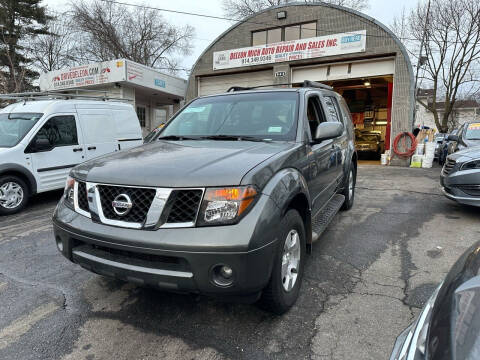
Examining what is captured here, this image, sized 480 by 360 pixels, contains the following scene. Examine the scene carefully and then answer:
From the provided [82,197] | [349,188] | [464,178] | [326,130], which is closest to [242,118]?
[326,130]

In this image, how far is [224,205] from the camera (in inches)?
78.3

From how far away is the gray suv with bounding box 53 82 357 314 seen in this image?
75.9 inches

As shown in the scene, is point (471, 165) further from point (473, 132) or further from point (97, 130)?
point (97, 130)

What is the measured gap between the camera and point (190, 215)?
201cm

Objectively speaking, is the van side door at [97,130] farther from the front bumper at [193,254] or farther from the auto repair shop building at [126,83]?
the auto repair shop building at [126,83]

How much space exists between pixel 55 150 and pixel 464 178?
278 inches

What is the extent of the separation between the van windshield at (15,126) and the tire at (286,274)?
5.56m

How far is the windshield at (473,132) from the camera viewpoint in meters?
7.59

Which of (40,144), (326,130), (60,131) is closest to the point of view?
(326,130)

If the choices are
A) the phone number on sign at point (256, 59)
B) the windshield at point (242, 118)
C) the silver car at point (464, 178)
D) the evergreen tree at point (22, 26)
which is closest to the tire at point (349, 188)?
the silver car at point (464, 178)

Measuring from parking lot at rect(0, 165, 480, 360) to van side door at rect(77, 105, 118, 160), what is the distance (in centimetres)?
303

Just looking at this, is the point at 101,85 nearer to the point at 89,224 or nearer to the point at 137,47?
the point at 89,224

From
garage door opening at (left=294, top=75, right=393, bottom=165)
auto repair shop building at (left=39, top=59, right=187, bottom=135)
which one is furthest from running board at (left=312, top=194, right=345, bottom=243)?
garage door opening at (left=294, top=75, right=393, bottom=165)

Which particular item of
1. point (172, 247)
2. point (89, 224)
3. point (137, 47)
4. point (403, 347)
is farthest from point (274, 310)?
point (137, 47)
